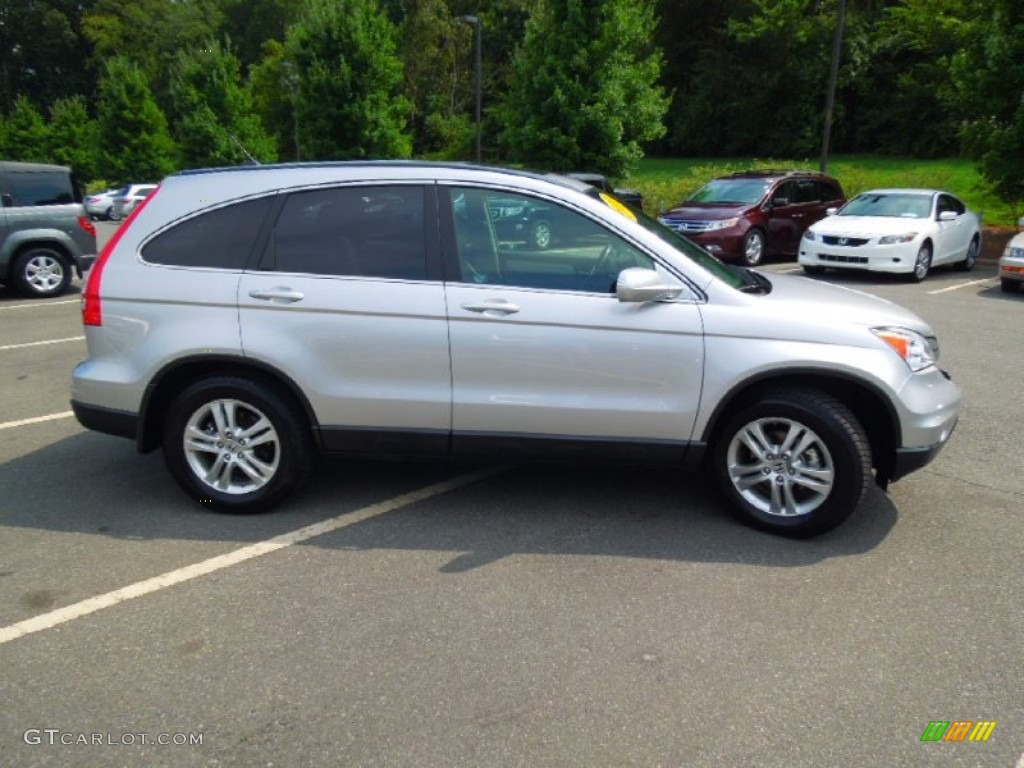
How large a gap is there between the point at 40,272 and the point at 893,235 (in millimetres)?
13184

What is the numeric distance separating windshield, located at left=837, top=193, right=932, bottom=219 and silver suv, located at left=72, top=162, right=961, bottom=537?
36.3ft

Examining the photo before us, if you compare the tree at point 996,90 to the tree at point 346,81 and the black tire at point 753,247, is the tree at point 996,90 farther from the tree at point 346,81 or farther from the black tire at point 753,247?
the tree at point 346,81

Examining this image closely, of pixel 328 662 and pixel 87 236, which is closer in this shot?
pixel 328 662

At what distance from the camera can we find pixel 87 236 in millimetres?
12258

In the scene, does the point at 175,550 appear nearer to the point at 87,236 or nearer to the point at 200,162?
the point at 87,236

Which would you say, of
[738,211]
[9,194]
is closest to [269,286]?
[9,194]

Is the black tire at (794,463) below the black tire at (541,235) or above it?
below

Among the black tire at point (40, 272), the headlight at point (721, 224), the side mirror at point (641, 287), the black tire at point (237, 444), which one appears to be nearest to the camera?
the side mirror at point (641, 287)

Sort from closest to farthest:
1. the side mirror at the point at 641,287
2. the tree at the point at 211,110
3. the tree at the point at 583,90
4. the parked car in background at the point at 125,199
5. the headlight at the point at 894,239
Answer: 1. the side mirror at the point at 641,287
2. the headlight at the point at 894,239
3. the tree at the point at 583,90
4. the parked car in background at the point at 125,199
5. the tree at the point at 211,110

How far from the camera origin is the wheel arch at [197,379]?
13.6ft

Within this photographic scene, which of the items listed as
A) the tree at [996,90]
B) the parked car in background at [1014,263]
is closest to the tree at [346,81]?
the tree at [996,90]

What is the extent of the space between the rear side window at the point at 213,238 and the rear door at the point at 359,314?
129 mm

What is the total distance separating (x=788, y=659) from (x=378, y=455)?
2198 millimetres

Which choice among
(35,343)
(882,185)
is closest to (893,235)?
(35,343)
